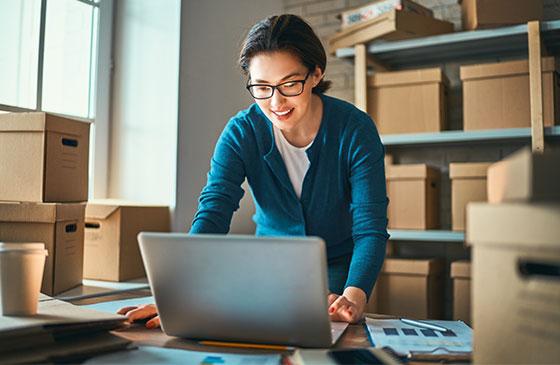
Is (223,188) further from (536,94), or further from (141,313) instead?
(536,94)

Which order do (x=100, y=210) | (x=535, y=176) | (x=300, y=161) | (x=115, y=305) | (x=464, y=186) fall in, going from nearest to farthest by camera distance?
(x=535, y=176) < (x=115, y=305) < (x=300, y=161) < (x=100, y=210) < (x=464, y=186)

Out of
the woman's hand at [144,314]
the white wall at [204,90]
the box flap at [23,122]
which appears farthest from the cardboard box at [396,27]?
the woman's hand at [144,314]

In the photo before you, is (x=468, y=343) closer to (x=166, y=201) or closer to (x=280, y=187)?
(x=280, y=187)

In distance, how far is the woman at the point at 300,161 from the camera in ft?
3.76

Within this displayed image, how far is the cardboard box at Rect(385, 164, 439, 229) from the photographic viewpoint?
2152 mm

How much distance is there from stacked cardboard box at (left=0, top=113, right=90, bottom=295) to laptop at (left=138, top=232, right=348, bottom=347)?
3.01 feet

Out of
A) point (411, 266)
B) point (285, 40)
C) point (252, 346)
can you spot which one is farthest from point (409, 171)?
point (252, 346)

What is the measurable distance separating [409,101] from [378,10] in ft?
1.41

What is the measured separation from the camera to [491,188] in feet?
1.91

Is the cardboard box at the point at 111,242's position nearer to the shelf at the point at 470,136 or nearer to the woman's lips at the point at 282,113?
the woman's lips at the point at 282,113

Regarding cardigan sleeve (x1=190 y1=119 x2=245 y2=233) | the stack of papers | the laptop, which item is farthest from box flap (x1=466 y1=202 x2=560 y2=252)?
cardigan sleeve (x1=190 y1=119 x2=245 y2=233)

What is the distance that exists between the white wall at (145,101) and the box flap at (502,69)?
126 cm

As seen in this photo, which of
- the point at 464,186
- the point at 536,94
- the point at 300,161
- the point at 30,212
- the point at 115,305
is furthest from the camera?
the point at 464,186

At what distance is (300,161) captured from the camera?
130 cm
